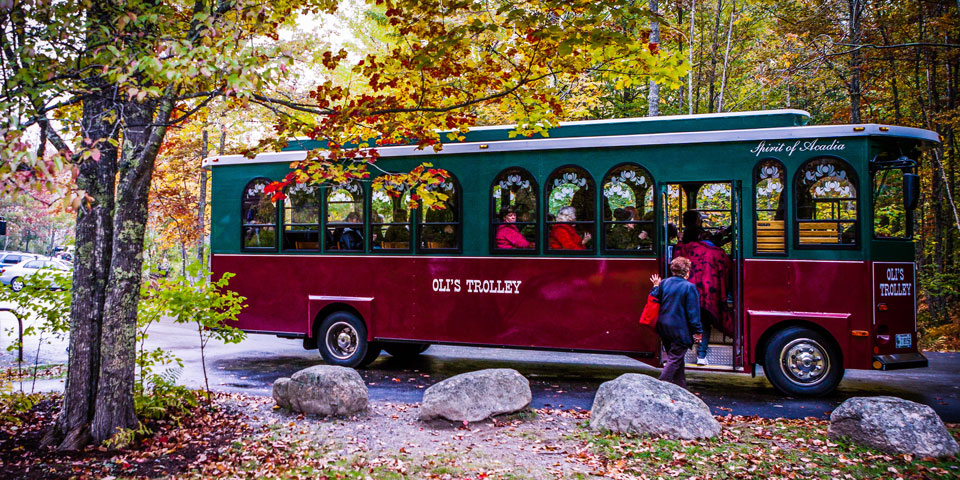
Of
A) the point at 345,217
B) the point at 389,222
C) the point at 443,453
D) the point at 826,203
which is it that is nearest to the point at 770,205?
the point at 826,203

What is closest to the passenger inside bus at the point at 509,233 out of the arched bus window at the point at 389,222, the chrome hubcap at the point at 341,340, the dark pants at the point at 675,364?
the arched bus window at the point at 389,222

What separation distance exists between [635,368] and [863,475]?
5.51m

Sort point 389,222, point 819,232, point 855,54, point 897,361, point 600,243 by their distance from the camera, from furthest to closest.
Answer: point 855,54, point 389,222, point 600,243, point 819,232, point 897,361

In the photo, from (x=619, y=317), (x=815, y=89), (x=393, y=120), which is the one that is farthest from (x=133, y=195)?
(x=815, y=89)

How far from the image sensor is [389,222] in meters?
10.2

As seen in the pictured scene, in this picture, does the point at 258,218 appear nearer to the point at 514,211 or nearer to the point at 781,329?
the point at 514,211

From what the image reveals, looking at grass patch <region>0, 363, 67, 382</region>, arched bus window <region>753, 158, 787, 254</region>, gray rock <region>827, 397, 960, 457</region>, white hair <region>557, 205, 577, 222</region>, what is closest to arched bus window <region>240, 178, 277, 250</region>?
grass patch <region>0, 363, 67, 382</region>

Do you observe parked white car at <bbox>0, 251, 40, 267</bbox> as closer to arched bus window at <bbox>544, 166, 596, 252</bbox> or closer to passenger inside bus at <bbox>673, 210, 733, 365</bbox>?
arched bus window at <bbox>544, 166, 596, 252</bbox>

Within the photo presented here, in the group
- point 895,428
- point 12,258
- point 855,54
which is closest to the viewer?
point 895,428

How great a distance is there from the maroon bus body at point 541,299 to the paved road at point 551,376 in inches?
24.0

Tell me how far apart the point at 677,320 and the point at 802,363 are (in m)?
1.90

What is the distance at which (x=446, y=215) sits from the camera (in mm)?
9820

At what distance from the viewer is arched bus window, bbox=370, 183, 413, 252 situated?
33.0ft

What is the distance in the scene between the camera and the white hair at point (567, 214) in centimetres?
908
